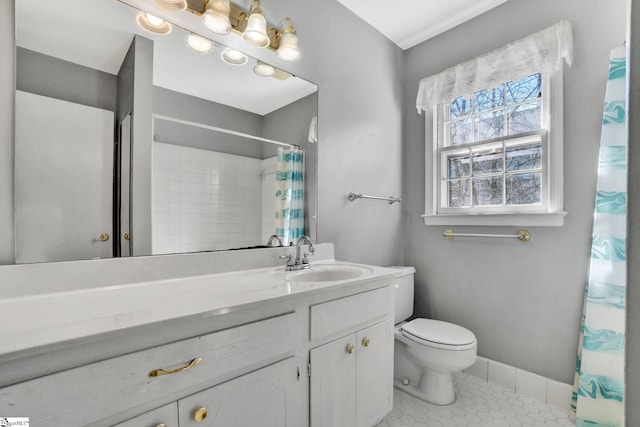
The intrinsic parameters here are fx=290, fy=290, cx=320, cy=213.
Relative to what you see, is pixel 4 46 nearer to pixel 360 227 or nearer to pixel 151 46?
pixel 151 46

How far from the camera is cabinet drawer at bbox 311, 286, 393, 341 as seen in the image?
114 centimetres

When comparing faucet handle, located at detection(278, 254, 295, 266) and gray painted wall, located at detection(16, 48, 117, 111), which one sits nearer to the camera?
gray painted wall, located at detection(16, 48, 117, 111)

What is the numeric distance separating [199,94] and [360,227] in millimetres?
1298

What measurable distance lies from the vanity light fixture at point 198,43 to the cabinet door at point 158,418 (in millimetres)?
1433

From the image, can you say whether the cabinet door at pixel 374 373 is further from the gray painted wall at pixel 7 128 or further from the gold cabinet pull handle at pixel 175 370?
the gray painted wall at pixel 7 128

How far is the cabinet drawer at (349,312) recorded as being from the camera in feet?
3.73

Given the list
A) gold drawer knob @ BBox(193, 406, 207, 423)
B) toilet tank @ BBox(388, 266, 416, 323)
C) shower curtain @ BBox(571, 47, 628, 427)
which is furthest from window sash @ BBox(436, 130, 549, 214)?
gold drawer knob @ BBox(193, 406, 207, 423)

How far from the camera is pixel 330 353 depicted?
1188mm

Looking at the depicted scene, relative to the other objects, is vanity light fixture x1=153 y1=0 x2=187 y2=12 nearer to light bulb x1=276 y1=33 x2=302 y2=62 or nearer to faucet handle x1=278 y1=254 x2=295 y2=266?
light bulb x1=276 y1=33 x2=302 y2=62

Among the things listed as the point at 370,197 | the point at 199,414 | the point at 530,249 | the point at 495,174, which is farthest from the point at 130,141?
the point at 530,249

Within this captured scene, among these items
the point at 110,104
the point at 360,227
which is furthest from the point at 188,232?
the point at 360,227

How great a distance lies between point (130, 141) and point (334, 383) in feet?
4.27

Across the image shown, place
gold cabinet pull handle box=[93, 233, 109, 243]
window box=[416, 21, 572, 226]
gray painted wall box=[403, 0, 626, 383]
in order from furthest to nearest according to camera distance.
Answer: window box=[416, 21, 572, 226] → gray painted wall box=[403, 0, 626, 383] → gold cabinet pull handle box=[93, 233, 109, 243]

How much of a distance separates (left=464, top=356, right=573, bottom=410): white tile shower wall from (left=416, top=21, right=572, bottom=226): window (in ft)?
3.12
